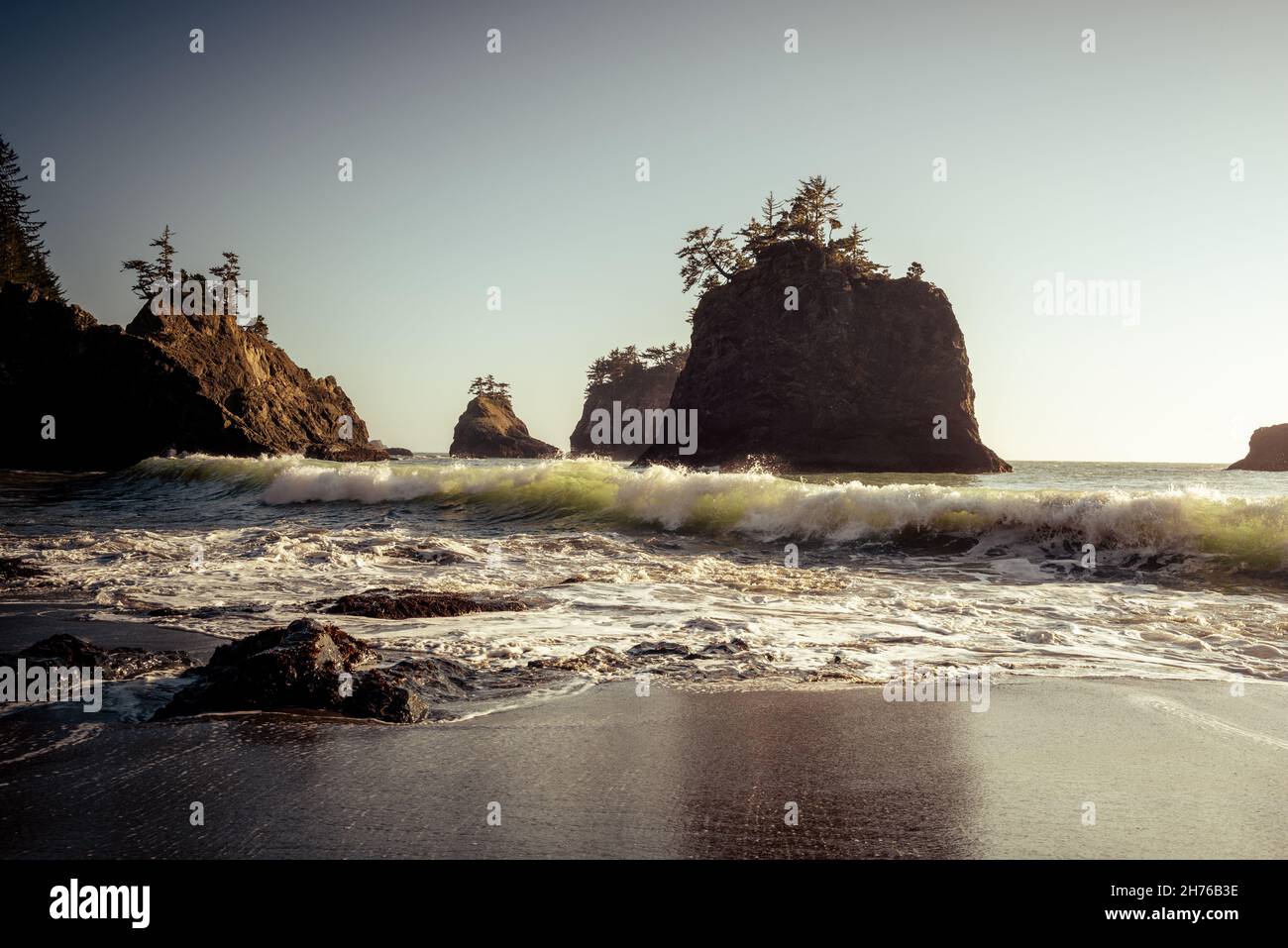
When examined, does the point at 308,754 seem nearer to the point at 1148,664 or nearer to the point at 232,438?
the point at 1148,664

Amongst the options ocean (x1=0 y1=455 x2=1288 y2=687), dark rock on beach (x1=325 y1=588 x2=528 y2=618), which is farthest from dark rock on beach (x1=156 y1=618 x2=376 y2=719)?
dark rock on beach (x1=325 y1=588 x2=528 y2=618)

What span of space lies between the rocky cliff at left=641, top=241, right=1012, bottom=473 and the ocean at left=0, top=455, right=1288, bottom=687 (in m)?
35.3

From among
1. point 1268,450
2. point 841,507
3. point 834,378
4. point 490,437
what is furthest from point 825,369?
point 490,437

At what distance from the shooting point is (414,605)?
719 cm

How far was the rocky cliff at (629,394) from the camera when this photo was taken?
103062 mm

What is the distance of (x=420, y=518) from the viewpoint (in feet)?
61.2

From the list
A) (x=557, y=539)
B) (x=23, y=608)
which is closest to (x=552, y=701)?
(x=23, y=608)

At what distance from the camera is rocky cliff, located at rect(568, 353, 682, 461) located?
4058 inches

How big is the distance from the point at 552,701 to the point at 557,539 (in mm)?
9604

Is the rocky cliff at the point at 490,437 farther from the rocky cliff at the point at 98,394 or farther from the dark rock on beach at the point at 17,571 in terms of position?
the dark rock on beach at the point at 17,571

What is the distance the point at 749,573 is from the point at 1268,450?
8383 centimetres

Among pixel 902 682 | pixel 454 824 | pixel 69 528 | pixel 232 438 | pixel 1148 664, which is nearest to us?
pixel 454 824

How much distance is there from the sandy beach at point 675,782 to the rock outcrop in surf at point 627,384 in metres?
96.4

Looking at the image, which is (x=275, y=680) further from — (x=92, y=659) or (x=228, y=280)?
(x=228, y=280)
